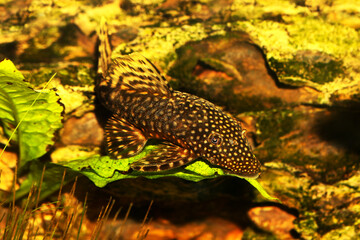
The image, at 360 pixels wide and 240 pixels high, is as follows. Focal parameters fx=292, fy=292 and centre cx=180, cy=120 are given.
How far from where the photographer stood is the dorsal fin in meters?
4.01

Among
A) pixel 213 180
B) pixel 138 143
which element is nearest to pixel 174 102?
pixel 138 143

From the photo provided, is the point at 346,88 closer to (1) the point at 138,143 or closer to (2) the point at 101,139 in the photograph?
(1) the point at 138,143

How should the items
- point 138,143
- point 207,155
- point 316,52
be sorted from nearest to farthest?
point 207,155 → point 138,143 → point 316,52

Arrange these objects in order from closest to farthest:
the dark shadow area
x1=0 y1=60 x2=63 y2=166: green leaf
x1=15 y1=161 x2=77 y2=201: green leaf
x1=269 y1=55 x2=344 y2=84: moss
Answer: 1. x1=0 y1=60 x2=63 y2=166: green leaf
2. x1=15 y1=161 x2=77 y2=201: green leaf
3. x1=269 y1=55 x2=344 y2=84: moss
4. the dark shadow area

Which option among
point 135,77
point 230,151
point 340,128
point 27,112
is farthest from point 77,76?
point 340,128

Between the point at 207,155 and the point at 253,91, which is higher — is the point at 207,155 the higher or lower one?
the lower one

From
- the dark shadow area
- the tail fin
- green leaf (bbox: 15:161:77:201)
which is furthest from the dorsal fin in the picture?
the dark shadow area

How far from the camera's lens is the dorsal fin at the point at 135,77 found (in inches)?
158

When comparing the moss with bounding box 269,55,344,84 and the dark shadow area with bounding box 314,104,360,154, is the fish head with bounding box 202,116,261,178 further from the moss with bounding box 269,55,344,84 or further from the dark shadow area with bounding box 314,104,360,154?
the dark shadow area with bounding box 314,104,360,154

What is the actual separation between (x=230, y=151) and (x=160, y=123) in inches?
36.6

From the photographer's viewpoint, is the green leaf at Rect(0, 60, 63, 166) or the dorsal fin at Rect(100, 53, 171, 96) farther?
the dorsal fin at Rect(100, 53, 171, 96)

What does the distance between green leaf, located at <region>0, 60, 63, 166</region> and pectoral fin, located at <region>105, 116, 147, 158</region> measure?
68 cm

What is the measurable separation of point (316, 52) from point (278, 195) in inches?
87.0

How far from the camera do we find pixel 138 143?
151 inches
